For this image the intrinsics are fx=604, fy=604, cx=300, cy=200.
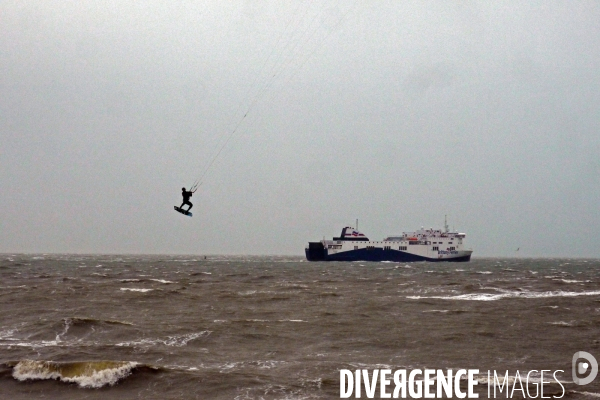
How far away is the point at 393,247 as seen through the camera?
130 metres

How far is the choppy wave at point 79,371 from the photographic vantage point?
60.8ft

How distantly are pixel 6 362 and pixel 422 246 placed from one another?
117 meters

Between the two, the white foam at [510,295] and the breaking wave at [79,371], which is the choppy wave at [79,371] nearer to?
the breaking wave at [79,371]

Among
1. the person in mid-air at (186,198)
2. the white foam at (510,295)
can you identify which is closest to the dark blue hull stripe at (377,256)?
the white foam at (510,295)

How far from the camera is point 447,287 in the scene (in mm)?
55344

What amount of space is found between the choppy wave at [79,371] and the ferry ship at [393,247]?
112042 mm

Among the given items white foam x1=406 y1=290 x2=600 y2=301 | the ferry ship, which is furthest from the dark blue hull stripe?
white foam x1=406 y1=290 x2=600 y2=301

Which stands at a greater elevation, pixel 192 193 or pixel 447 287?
pixel 192 193

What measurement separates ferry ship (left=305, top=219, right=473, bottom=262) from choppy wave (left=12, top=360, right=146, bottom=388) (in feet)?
368

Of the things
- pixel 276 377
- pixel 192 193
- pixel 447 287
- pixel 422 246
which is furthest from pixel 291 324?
pixel 422 246

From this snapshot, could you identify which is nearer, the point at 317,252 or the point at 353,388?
the point at 353,388

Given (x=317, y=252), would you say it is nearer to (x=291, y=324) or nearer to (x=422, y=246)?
(x=422, y=246)

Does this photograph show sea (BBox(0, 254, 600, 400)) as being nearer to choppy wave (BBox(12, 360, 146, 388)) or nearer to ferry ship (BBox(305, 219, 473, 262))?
choppy wave (BBox(12, 360, 146, 388))

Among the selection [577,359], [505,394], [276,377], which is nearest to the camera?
[505,394]
